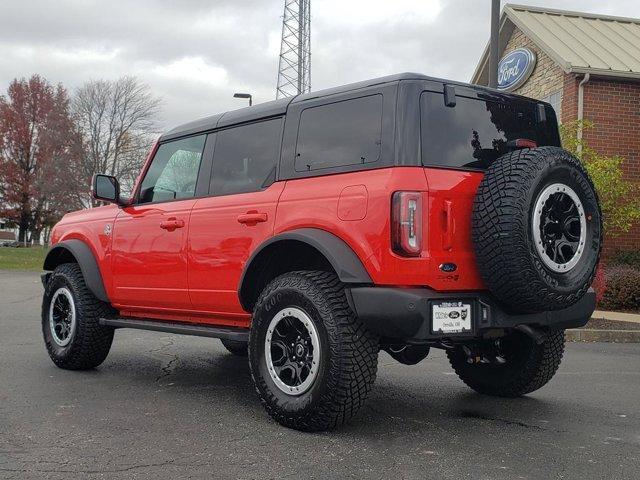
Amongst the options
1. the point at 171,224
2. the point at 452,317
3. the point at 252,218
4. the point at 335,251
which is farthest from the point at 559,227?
the point at 171,224

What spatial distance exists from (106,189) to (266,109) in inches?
67.7

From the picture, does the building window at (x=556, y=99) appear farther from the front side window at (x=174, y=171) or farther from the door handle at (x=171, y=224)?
the door handle at (x=171, y=224)

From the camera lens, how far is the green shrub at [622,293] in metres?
11.7

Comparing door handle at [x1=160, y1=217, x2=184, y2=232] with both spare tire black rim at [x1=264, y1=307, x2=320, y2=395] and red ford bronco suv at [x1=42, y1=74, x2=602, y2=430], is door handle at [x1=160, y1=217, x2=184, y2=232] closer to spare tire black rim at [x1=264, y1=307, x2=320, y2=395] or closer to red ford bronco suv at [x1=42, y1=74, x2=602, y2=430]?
red ford bronco suv at [x1=42, y1=74, x2=602, y2=430]

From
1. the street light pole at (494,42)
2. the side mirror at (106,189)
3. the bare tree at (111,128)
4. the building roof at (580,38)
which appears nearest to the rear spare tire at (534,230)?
the side mirror at (106,189)

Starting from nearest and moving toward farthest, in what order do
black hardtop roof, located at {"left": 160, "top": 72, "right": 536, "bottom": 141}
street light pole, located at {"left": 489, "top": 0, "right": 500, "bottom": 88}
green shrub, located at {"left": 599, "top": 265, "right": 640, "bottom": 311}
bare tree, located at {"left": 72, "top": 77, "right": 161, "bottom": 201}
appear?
black hardtop roof, located at {"left": 160, "top": 72, "right": 536, "bottom": 141}
street light pole, located at {"left": 489, "top": 0, "right": 500, "bottom": 88}
green shrub, located at {"left": 599, "top": 265, "right": 640, "bottom": 311}
bare tree, located at {"left": 72, "top": 77, "right": 161, "bottom": 201}

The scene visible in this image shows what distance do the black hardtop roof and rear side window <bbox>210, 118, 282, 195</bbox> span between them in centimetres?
6

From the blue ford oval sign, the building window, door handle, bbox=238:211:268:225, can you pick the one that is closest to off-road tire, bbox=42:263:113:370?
door handle, bbox=238:211:268:225

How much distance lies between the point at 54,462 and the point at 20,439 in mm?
541

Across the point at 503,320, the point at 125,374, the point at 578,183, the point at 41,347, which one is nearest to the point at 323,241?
the point at 503,320

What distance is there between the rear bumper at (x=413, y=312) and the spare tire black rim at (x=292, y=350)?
376mm

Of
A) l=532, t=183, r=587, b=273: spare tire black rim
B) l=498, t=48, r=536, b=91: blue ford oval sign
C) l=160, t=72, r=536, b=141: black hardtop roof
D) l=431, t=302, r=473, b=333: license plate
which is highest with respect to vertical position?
l=498, t=48, r=536, b=91: blue ford oval sign

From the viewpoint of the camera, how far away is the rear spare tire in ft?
13.0

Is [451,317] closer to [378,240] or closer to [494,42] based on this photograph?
[378,240]
